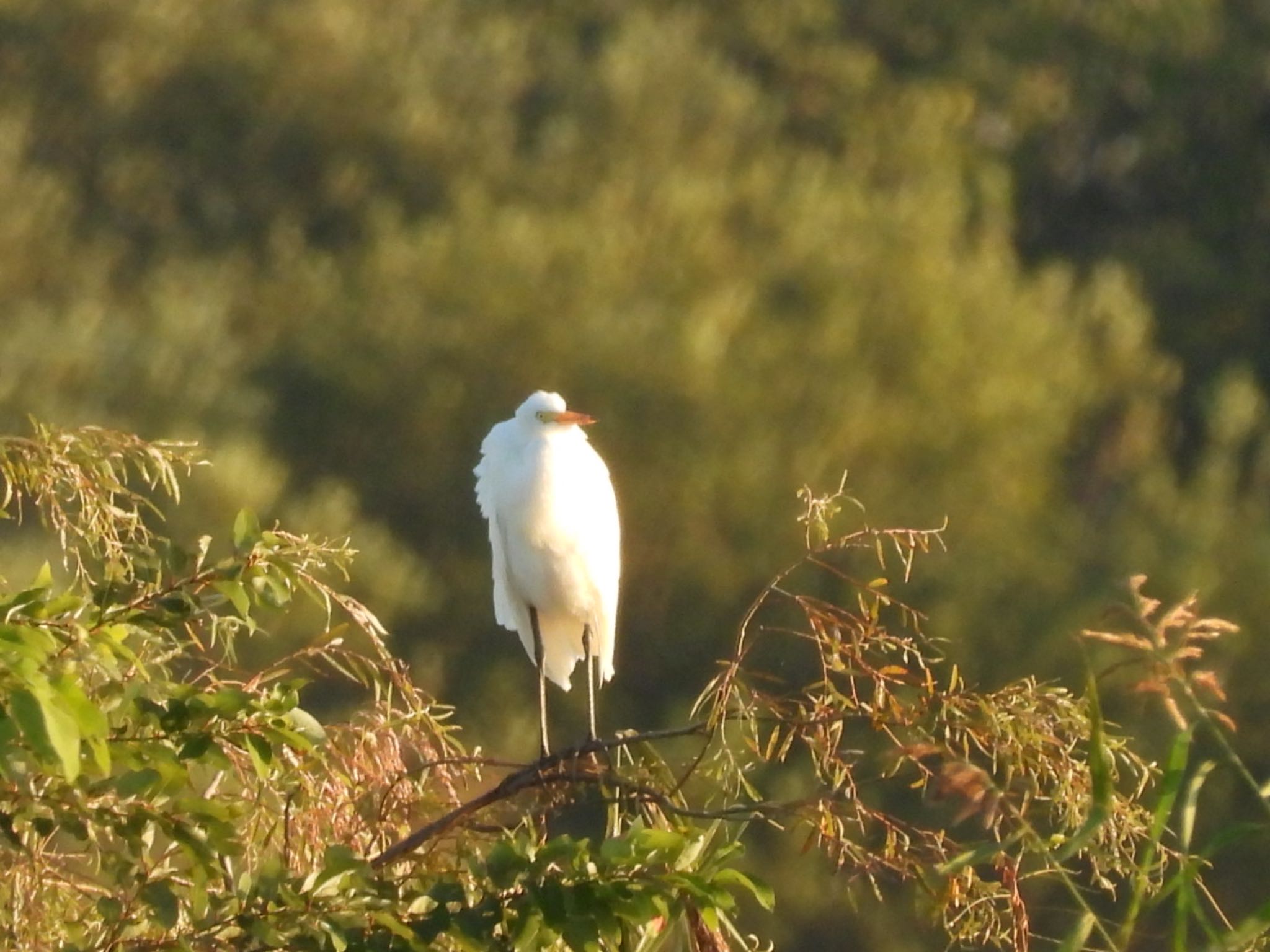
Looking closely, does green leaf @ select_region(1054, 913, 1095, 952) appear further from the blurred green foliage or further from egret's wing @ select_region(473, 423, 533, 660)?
the blurred green foliage

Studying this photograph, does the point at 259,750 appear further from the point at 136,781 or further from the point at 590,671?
the point at 590,671

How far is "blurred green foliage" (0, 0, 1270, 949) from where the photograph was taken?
7.50 metres

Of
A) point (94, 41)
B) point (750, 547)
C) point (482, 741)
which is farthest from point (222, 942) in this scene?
point (94, 41)

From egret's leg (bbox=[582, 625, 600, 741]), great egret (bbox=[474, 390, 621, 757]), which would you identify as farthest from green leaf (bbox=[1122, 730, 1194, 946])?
great egret (bbox=[474, 390, 621, 757])

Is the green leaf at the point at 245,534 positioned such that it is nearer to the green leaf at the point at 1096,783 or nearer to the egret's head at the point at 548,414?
the green leaf at the point at 1096,783

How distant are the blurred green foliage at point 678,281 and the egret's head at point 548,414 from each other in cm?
320

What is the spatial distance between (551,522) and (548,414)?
6.1 inches

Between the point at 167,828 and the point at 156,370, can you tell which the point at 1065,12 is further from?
the point at 167,828

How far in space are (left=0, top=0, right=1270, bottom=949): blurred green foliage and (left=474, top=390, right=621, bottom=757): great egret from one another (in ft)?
10.1

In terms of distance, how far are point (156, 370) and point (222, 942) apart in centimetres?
607

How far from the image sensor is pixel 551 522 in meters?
3.21

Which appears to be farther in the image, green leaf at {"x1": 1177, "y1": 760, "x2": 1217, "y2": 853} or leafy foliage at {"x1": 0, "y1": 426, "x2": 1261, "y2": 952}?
leafy foliage at {"x1": 0, "y1": 426, "x2": 1261, "y2": 952}

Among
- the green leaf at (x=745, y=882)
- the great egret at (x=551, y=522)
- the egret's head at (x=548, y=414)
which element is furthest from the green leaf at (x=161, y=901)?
the egret's head at (x=548, y=414)

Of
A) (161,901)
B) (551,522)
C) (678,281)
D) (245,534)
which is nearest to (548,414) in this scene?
(551,522)
